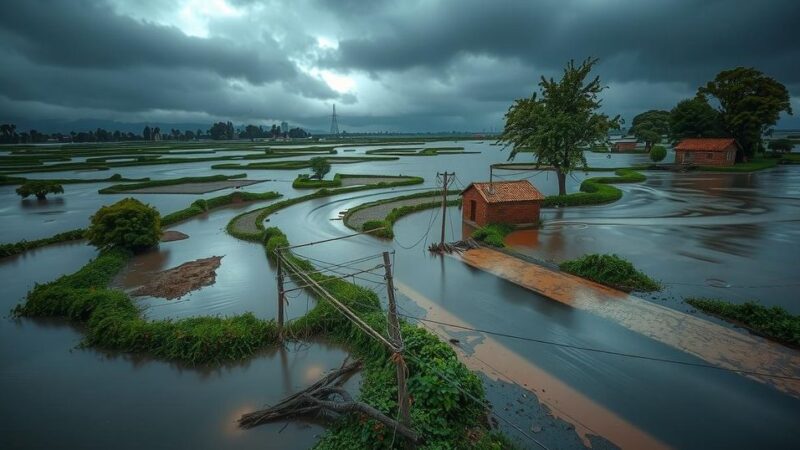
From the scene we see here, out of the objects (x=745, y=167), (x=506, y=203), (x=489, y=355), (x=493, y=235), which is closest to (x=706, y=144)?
(x=745, y=167)

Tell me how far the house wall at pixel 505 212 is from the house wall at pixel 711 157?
4547 cm

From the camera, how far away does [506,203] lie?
24.7m

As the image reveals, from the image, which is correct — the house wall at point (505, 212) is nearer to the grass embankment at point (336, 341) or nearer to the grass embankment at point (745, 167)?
the grass embankment at point (336, 341)

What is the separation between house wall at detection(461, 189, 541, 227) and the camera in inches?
970

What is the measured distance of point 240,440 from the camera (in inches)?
335

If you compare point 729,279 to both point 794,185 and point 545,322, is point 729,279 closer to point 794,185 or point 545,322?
point 545,322

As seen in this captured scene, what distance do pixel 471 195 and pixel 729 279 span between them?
1467 centimetres

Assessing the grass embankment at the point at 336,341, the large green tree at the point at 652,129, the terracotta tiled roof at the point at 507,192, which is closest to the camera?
the grass embankment at the point at 336,341

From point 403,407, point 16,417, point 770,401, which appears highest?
point 403,407

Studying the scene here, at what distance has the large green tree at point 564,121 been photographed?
3103cm

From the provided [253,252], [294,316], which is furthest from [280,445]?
[253,252]

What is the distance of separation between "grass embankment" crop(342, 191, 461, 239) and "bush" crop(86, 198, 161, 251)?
11.9 meters

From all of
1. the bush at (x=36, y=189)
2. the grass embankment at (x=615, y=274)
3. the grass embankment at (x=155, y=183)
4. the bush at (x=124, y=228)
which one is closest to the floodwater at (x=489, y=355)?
the grass embankment at (x=615, y=274)

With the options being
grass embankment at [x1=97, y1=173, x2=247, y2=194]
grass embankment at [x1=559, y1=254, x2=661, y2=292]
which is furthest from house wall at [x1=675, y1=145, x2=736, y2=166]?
grass embankment at [x1=97, y1=173, x2=247, y2=194]
